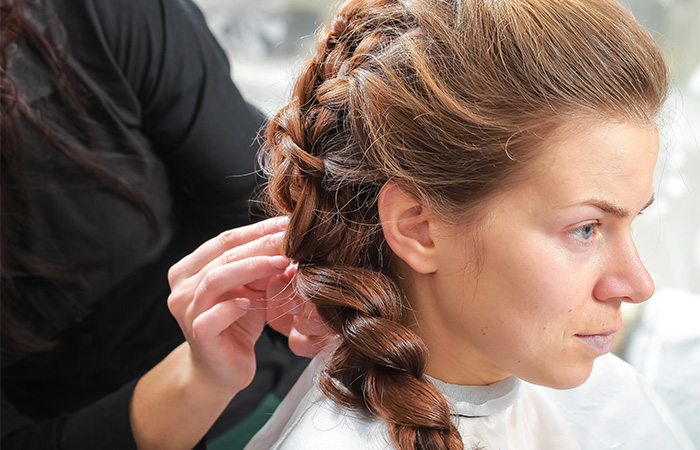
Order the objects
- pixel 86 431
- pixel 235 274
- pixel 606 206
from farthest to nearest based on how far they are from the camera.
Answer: pixel 86 431
pixel 235 274
pixel 606 206

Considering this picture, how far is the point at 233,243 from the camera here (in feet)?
2.49

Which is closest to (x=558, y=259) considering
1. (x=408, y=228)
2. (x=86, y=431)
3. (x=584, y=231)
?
(x=584, y=231)

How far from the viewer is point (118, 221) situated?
0.96 m

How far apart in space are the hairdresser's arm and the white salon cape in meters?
0.09

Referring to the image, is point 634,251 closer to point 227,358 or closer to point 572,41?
point 572,41

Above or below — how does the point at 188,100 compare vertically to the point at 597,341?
below

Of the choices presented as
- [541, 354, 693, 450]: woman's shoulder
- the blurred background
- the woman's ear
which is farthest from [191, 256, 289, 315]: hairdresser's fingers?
[541, 354, 693, 450]: woman's shoulder

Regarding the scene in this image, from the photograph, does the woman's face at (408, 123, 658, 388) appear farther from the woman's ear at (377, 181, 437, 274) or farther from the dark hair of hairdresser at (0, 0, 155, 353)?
the dark hair of hairdresser at (0, 0, 155, 353)

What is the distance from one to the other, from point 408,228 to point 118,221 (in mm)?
526

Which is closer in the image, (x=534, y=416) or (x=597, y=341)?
(x=597, y=341)

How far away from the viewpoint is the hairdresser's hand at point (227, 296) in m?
0.70

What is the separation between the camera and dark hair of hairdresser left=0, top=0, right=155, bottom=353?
2.80 ft

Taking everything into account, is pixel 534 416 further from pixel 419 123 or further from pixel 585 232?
pixel 419 123

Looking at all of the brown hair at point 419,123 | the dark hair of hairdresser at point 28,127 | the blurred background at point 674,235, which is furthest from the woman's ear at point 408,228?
the dark hair of hairdresser at point 28,127
